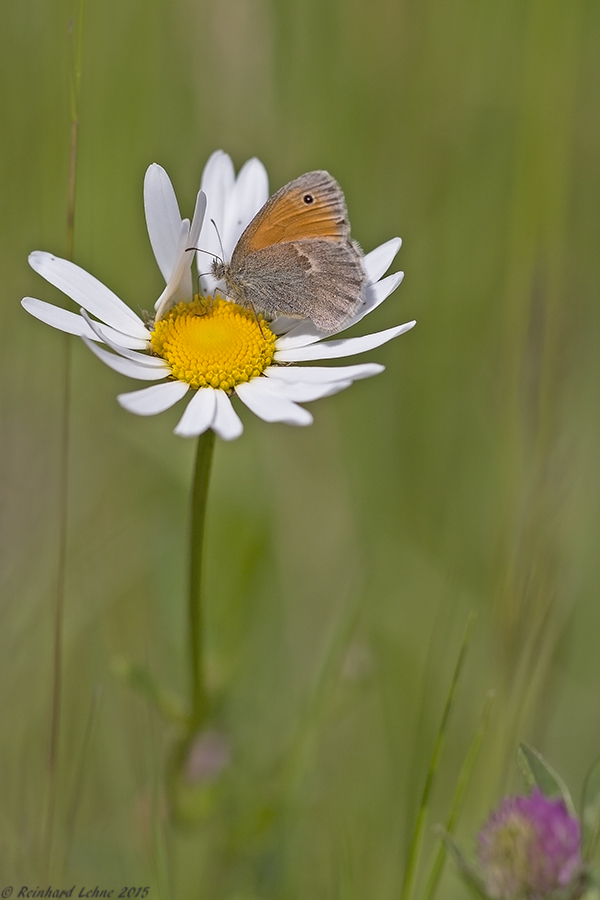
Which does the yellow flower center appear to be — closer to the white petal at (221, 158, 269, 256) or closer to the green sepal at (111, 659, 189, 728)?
the white petal at (221, 158, 269, 256)

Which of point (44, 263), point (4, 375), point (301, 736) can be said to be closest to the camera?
point (44, 263)

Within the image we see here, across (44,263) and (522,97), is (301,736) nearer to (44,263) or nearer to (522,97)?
(44,263)

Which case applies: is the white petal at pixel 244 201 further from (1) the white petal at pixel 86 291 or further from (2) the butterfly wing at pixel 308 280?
(1) the white petal at pixel 86 291

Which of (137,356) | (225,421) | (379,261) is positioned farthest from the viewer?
(379,261)

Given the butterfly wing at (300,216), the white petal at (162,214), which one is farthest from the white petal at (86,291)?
the butterfly wing at (300,216)

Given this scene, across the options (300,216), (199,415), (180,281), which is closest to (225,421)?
(199,415)

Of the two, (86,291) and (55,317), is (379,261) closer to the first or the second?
(86,291)

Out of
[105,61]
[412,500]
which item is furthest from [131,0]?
[412,500]
